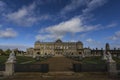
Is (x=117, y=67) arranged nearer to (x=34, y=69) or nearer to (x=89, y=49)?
(x=34, y=69)

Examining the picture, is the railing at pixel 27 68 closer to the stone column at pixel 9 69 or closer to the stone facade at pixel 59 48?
the stone column at pixel 9 69

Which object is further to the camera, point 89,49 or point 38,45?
point 38,45

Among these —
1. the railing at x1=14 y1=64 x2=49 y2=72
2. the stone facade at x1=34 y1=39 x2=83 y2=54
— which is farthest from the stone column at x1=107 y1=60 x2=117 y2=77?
the stone facade at x1=34 y1=39 x2=83 y2=54

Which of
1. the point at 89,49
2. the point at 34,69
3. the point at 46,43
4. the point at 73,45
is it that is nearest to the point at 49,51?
the point at 46,43

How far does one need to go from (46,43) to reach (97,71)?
13796 centimetres

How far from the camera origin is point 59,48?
149500 millimetres

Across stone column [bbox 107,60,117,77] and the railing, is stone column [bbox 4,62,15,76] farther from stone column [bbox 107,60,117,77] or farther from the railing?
stone column [bbox 107,60,117,77]

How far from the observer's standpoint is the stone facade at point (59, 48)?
149m

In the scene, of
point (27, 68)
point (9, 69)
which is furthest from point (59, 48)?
point (9, 69)

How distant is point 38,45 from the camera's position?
502 feet

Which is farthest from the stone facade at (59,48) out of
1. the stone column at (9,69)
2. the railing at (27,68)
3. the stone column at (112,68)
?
the stone column at (9,69)

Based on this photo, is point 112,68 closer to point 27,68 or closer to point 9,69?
point 27,68

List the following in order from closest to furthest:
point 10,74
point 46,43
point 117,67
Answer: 1. point 10,74
2. point 117,67
3. point 46,43

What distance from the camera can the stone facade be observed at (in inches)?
5885
